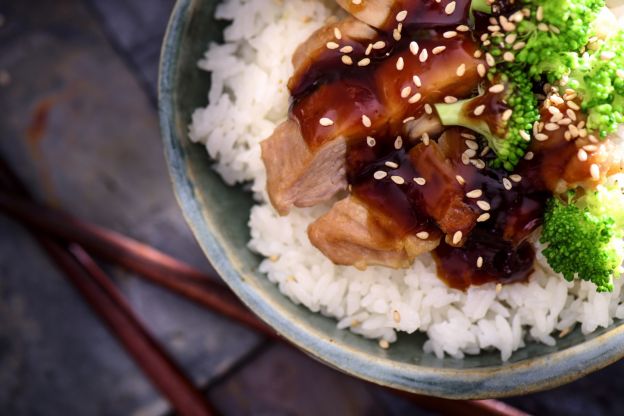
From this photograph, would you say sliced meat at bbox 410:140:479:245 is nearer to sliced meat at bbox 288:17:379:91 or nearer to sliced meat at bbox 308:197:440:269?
sliced meat at bbox 308:197:440:269

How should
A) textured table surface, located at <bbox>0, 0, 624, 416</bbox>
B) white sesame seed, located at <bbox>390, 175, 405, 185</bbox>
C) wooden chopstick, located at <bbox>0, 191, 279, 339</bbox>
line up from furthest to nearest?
1. textured table surface, located at <bbox>0, 0, 624, 416</bbox>
2. wooden chopstick, located at <bbox>0, 191, 279, 339</bbox>
3. white sesame seed, located at <bbox>390, 175, 405, 185</bbox>

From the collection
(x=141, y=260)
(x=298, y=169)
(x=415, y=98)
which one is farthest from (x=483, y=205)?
(x=141, y=260)

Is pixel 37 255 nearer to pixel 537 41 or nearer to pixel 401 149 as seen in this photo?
pixel 401 149

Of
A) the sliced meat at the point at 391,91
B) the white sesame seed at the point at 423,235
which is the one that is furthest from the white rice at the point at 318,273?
the sliced meat at the point at 391,91

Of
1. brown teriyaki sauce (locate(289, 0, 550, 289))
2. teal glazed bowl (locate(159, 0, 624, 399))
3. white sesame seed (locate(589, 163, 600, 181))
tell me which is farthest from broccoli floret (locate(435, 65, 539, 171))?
teal glazed bowl (locate(159, 0, 624, 399))

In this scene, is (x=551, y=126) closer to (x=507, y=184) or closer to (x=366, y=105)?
(x=507, y=184)

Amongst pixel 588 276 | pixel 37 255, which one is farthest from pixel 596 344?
pixel 37 255

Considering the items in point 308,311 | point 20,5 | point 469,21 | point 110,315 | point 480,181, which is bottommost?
point 110,315
